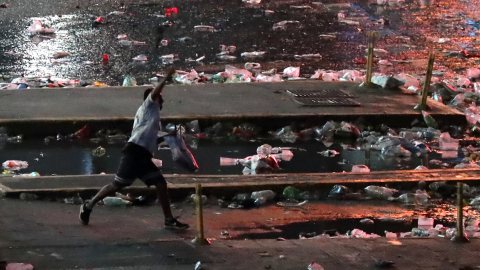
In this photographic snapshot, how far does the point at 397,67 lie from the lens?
1304cm

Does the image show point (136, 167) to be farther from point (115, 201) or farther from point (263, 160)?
point (263, 160)

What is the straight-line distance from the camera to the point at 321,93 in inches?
403

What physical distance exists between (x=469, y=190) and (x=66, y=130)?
14.7ft

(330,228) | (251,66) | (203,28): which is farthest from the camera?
(203,28)

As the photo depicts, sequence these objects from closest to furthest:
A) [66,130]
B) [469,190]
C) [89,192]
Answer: [89,192] → [469,190] → [66,130]

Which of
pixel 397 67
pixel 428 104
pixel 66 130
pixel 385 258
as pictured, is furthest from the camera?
pixel 397 67

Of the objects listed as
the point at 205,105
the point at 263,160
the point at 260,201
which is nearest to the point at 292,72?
the point at 205,105

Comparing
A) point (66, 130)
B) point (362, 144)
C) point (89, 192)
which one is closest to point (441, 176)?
point (362, 144)

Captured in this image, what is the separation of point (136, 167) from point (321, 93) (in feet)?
15.7

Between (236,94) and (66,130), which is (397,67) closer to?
(236,94)

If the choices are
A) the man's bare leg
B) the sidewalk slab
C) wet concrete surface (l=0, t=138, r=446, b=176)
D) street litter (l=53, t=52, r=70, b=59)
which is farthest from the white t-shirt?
street litter (l=53, t=52, r=70, b=59)

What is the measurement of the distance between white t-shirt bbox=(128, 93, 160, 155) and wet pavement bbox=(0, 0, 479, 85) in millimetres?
5797

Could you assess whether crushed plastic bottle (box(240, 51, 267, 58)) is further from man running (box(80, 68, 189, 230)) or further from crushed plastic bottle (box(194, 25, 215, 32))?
man running (box(80, 68, 189, 230))

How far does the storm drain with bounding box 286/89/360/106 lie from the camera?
9.74 metres
